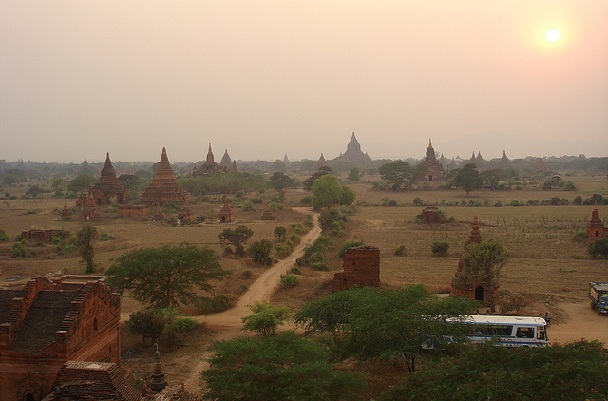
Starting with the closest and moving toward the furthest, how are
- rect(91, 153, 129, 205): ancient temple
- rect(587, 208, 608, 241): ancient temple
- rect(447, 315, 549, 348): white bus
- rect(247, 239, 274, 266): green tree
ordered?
rect(447, 315, 549, 348): white bus < rect(247, 239, 274, 266): green tree < rect(587, 208, 608, 241): ancient temple < rect(91, 153, 129, 205): ancient temple

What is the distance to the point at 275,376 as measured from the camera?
12.1 metres

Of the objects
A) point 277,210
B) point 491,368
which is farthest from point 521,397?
point 277,210

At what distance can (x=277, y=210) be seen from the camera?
63.5 m

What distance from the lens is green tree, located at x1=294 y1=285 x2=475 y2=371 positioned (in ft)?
47.9

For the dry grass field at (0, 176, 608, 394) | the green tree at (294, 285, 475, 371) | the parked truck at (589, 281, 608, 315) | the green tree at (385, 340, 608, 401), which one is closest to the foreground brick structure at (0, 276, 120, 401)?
the dry grass field at (0, 176, 608, 394)

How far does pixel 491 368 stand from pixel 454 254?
25.4 meters

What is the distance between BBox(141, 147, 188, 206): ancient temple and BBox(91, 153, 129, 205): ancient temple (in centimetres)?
460

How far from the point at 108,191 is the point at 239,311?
53518 millimetres

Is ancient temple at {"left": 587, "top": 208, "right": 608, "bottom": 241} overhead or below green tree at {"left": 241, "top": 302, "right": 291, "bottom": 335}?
overhead

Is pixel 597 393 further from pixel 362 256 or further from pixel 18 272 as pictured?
pixel 18 272

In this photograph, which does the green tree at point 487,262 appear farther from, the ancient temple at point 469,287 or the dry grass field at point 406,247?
the dry grass field at point 406,247

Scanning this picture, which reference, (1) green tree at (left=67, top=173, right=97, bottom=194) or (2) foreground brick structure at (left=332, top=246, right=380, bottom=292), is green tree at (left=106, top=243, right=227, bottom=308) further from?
(1) green tree at (left=67, top=173, right=97, bottom=194)

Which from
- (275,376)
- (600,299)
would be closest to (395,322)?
(275,376)

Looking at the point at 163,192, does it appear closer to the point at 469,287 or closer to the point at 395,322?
the point at 469,287
